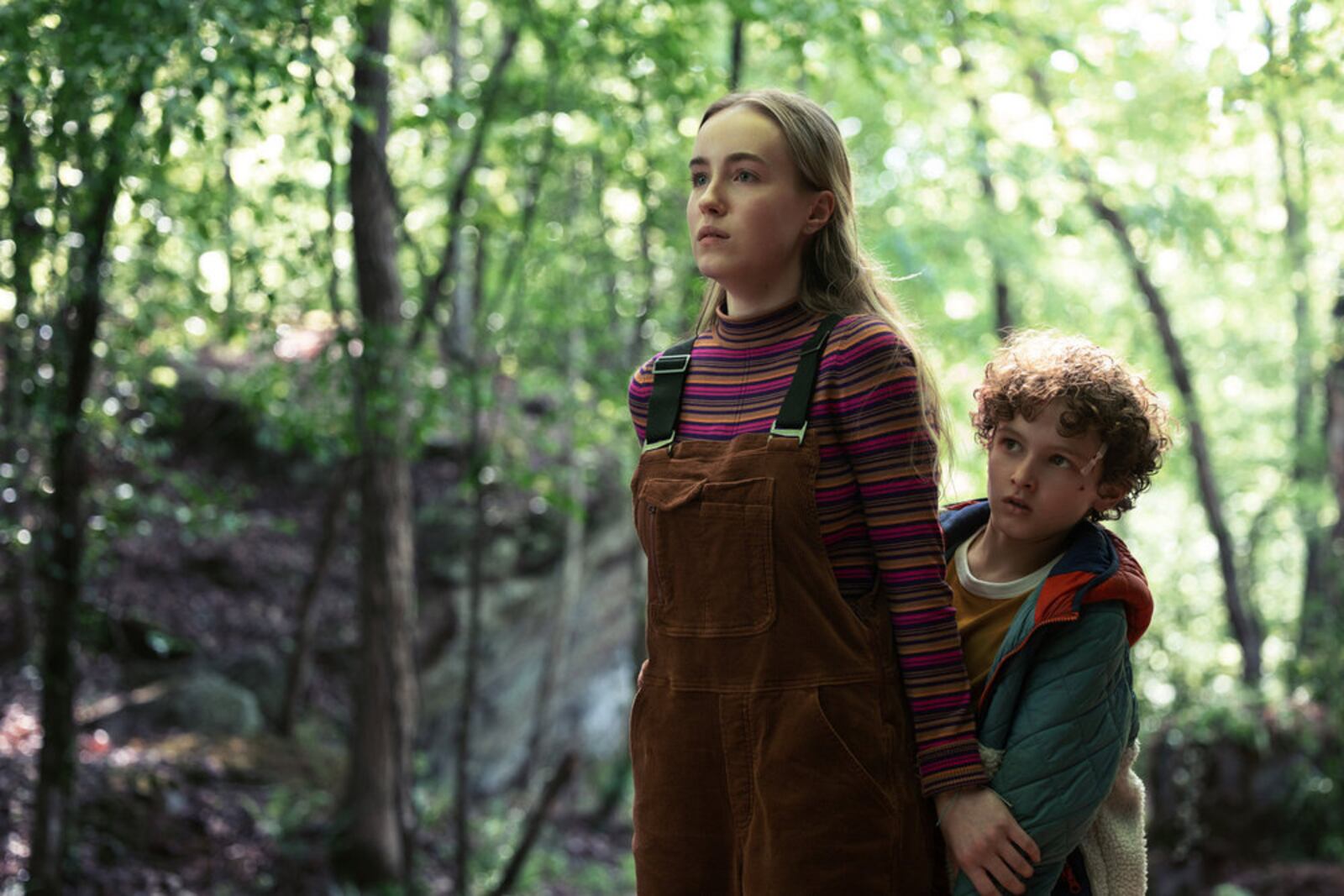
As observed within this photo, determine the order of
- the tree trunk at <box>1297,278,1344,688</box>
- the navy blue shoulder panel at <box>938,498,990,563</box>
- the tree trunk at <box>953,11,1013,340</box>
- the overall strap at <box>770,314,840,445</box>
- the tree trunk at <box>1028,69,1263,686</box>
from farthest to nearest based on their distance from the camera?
the tree trunk at <box>1028,69,1263,686</box>
the tree trunk at <box>953,11,1013,340</box>
the tree trunk at <box>1297,278,1344,688</box>
the navy blue shoulder panel at <box>938,498,990,563</box>
the overall strap at <box>770,314,840,445</box>

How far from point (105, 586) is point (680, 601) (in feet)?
23.1

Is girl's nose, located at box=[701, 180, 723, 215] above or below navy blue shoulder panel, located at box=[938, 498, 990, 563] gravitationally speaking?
above

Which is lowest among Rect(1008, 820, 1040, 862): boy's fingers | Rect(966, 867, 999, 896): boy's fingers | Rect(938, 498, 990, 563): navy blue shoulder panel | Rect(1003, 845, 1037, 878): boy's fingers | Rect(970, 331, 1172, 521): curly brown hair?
Rect(966, 867, 999, 896): boy's fingers

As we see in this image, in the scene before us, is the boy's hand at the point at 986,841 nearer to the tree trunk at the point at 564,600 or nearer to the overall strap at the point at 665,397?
the overall strap at the point at 665,397

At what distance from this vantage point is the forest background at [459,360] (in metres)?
4.11

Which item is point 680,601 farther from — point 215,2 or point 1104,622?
point 215,2

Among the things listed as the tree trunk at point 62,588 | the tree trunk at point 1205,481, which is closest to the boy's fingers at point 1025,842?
the tree trunk at point 62,588

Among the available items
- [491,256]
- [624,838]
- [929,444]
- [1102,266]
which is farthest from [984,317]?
[929,444]

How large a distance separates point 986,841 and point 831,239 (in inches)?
36.7

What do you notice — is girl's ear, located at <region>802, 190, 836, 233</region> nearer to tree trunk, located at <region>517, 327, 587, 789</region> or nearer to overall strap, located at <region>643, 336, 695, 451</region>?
overall strap, located at <region>643, 336, 695, 451</region>

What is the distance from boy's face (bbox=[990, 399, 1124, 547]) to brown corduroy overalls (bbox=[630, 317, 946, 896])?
0.26 m

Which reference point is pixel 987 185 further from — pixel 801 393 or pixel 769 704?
pixel 769 704

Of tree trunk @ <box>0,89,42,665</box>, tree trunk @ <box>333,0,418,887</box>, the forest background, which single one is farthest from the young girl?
tree trunk @ <box>333,0,418,887</box>

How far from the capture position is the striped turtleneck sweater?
1637 millimetres
